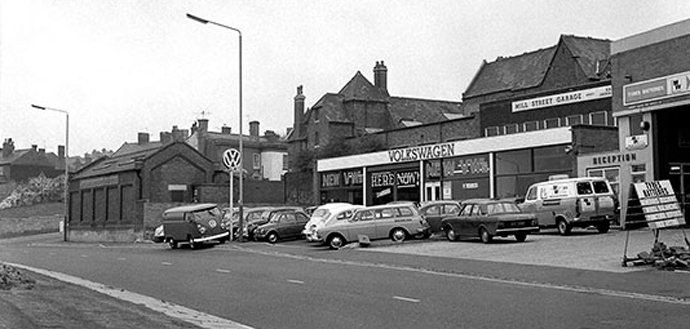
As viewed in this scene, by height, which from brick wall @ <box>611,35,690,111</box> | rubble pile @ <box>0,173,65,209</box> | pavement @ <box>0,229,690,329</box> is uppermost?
brick wall @ <box>611,35,690,111</box>

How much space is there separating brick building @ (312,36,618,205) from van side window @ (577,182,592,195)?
7.71 m

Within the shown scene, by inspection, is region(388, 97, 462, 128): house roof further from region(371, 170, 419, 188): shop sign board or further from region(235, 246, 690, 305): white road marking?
region(235, 246, 690, 305): white road marking

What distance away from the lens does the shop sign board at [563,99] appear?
5288cm

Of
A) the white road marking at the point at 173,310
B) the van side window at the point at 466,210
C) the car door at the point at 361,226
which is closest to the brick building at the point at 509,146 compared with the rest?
the van side window at the point at 466,210

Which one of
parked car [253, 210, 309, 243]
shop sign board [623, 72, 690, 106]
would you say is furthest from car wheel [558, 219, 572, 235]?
parked car [253, 210, 309, 243]

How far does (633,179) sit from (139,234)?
1477 inches

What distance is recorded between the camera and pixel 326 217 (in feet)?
116

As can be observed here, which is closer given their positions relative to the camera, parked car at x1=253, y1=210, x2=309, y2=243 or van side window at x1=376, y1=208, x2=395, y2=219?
van side window at x1=376, y1=208, x2=395, y2=219

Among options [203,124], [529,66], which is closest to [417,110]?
[529,66]

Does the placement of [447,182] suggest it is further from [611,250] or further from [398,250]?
[611,250]

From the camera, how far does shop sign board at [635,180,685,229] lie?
68.8 ft

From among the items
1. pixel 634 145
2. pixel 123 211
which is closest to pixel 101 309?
pixel 634 145

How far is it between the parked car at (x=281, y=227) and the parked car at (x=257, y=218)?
671 mm

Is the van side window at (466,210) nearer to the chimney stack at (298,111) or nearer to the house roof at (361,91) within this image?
the house roof at (361,91)
